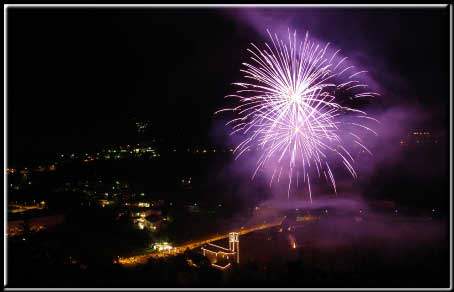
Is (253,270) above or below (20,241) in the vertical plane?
below

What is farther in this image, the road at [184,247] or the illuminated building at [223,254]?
the road at [184,247]

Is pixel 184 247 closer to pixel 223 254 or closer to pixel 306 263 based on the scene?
pixel 223 254

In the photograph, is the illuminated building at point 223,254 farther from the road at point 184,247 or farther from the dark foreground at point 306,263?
the road at point 184,247

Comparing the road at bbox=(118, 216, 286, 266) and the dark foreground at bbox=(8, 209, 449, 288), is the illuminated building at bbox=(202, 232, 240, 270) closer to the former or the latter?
the dark foreground at bbox=(8, 209, 449, 288)

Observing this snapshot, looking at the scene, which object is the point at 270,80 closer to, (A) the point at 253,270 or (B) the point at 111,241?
(A) the point at 253,270

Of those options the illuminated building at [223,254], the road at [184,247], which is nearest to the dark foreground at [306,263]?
the illuminated building at [223,254]

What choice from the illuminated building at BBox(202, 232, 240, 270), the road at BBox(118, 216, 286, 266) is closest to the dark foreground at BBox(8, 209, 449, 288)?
the illuminated building at BBox(202, 232, 240, 270)

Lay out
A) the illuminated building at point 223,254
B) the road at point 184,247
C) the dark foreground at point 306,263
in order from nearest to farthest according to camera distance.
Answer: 1. the dark foreground at point 306,263
2. the illuminated building at point 223,254
3. the road at point 184,247

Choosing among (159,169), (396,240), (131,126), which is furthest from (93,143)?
(396,240)

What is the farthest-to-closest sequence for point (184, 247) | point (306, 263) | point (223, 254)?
point (184, 247)
point (223, 254)
point (306, 263)

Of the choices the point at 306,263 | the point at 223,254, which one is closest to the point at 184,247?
the point at 223,254

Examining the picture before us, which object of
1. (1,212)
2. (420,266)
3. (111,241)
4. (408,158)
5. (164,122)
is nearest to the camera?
(1,212)
